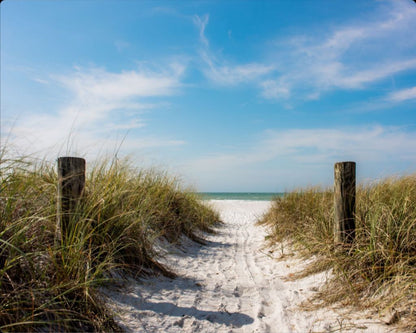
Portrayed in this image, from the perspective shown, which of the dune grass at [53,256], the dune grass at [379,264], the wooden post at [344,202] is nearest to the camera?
the dune grass at [53,256]

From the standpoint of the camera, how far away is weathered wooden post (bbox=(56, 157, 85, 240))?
117 inches

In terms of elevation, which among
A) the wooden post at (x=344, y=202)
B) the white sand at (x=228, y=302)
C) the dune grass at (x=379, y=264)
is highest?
the wooden post at (x=344, y=202)

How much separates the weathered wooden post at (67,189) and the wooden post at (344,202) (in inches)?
129

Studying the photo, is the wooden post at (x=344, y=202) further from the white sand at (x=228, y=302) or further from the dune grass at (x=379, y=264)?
the white sand at (x=228, y=302)

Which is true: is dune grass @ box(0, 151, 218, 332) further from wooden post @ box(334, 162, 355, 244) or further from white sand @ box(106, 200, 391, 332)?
wooden post @ box(334, 162, 355, 244)

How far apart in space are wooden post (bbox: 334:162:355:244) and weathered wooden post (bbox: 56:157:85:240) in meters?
3.27

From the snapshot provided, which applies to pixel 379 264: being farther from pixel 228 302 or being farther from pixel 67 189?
pixel 67 189

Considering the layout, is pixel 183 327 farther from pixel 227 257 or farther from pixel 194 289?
pixel 227 257

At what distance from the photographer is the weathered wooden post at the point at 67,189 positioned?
2.97 m

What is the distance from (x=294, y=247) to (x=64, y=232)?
401 centimetres

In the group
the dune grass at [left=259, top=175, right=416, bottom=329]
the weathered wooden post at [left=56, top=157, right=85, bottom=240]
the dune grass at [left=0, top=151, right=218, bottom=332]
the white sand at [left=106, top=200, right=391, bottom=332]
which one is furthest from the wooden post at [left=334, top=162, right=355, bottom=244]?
the weathered wooden post at [left=56, top=157, right=85, bottom=240]

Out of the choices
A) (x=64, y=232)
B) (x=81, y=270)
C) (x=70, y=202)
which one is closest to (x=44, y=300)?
(x=81, y=270)

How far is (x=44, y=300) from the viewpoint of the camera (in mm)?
2332

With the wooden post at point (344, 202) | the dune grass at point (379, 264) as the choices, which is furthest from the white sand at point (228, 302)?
the wooden post at point (344, 202)
